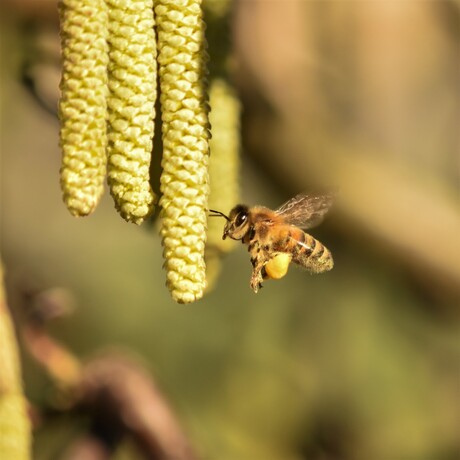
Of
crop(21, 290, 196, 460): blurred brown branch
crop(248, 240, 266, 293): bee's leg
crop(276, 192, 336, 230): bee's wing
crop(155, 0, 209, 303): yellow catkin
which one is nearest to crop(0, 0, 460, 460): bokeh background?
crop(21, 290, 196, 460): blurred brown branch

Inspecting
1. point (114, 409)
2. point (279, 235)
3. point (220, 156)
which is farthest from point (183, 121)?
point (114, 409)

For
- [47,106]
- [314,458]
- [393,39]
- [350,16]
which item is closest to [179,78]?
[47,106]

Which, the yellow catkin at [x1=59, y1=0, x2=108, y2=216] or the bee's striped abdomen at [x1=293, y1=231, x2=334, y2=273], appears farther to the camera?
the bee's striped abdomen at [x1=293, y1=231, x2=334, y2=273]

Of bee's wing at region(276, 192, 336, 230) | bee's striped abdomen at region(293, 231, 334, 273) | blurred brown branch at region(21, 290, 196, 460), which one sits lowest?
blurred brown branch at region(21, 290, 196, 460)

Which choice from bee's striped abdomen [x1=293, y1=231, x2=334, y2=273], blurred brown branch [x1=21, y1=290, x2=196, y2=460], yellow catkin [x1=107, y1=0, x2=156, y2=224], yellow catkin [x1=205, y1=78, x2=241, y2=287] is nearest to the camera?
yellow catkin [x1=107, y1=0, x2=156, y2=224]

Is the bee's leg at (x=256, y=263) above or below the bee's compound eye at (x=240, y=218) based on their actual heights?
below

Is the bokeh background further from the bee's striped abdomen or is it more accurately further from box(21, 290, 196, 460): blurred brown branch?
the bee's striped abdomen

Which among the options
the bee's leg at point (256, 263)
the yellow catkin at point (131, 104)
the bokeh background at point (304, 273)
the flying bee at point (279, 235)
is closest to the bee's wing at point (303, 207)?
the flying bee at point (279, 235)

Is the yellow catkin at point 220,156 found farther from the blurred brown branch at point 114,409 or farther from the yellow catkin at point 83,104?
the blurred brown branch at point 114,409
